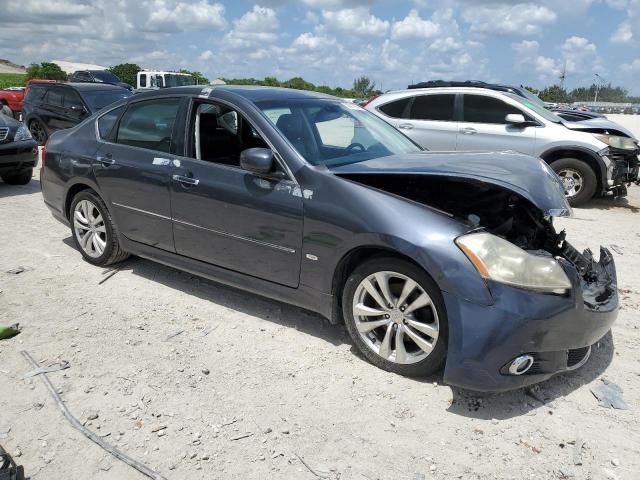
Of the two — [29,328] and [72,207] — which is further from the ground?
[72,207]

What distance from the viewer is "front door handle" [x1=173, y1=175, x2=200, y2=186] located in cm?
411

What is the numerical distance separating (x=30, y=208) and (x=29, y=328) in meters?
4.34

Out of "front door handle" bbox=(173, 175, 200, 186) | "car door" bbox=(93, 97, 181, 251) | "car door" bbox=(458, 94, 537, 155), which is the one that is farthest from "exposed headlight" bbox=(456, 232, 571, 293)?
"car door" bbox=(458, 94, 537, 155)

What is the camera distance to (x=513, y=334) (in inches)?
112

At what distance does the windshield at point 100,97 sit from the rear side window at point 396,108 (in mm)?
6952

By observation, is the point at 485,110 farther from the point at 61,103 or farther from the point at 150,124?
the point at 61,103

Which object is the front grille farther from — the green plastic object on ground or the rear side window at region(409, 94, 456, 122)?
the rear side window at region(409, 94, 456, 122)

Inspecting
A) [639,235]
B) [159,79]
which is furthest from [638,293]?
[159,79]

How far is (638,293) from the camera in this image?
4801mm

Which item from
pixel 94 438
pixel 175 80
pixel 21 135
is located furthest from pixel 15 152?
pixel 175 80

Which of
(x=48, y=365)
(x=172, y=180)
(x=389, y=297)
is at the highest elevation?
(x=172, y=180)

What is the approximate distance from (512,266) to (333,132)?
182 centimetres

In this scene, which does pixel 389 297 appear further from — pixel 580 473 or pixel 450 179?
pixel 580 473

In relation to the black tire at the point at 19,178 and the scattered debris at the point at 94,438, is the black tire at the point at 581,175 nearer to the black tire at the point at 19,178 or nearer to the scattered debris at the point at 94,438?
the scattered debris at the point at 94,438
